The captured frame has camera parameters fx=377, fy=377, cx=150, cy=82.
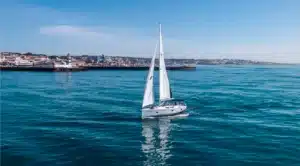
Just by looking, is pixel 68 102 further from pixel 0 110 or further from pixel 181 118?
pixel 181 118

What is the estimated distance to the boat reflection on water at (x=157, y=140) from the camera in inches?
1152

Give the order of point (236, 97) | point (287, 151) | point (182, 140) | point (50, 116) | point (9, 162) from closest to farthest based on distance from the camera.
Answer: point (9, 162) < point (287, 151) < point (182, 140) < point (50, 116) < point (236, 97)

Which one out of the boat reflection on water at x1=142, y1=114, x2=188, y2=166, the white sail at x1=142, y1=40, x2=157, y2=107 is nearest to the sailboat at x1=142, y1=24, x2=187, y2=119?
the white sail at x1=142, y1=40, x2=157, y2=107

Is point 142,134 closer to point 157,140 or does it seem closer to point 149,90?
point 157,140

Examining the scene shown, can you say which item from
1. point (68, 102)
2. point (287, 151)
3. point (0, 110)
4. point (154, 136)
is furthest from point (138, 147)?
point (68, 102)

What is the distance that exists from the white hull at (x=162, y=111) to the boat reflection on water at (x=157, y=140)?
0.63m

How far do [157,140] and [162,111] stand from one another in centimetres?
1031

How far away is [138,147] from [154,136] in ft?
15.8

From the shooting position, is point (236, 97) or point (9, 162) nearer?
point (9, 162)

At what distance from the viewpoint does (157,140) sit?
3534cm

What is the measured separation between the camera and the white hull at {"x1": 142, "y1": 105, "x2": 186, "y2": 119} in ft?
145

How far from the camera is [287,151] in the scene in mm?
31391

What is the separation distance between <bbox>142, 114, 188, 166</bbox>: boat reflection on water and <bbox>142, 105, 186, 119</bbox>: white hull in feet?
2.06

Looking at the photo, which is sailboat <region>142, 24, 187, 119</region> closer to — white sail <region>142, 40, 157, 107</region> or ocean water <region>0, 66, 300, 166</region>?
white sail <region>142, 40, 157, 107</region>
